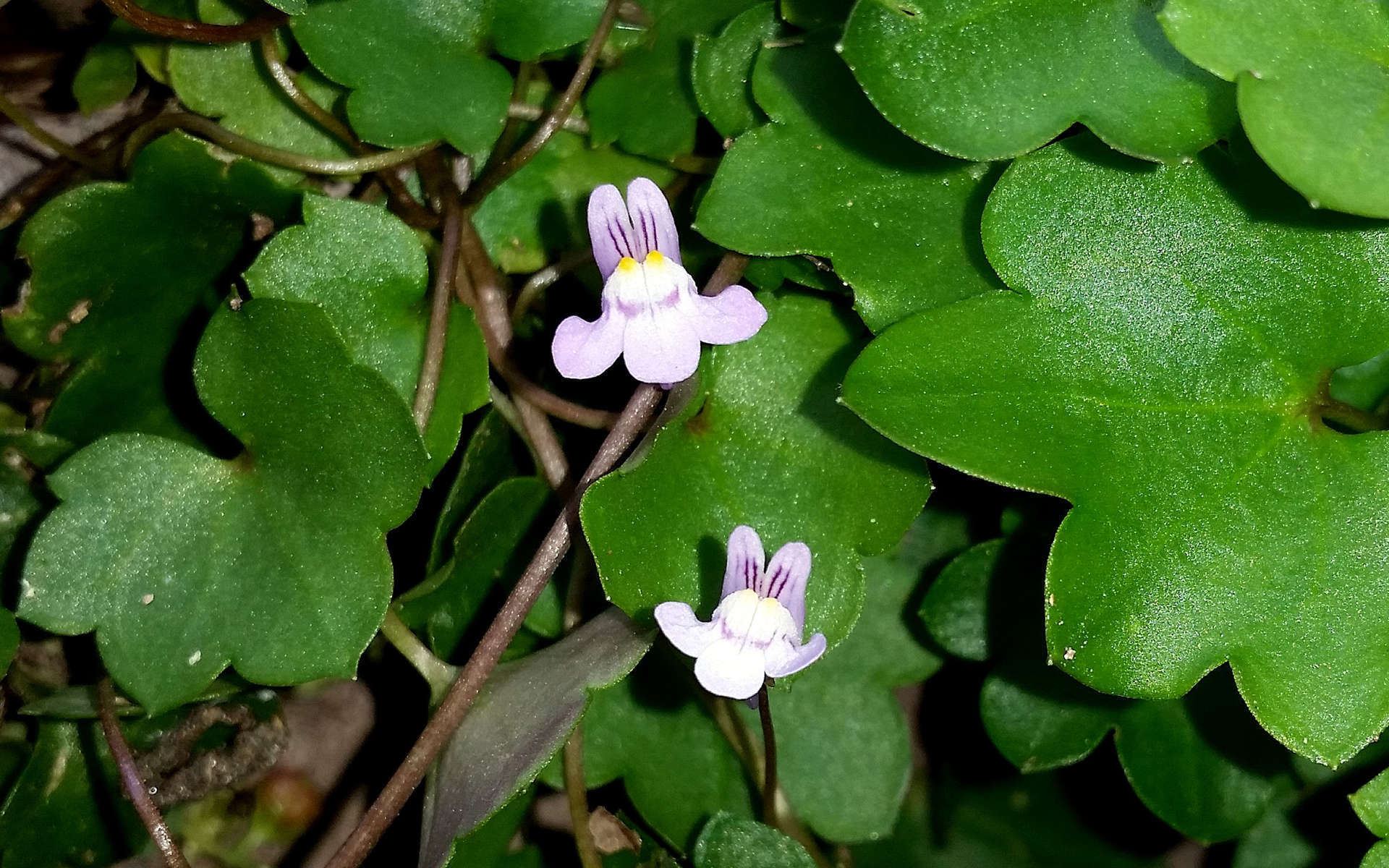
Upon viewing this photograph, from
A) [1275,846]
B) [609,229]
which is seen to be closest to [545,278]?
[609,229]

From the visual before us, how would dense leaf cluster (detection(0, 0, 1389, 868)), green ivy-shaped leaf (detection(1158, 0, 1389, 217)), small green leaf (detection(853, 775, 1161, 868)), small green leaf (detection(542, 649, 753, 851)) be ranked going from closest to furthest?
green ivy-shaped leaf (detection(1158, 0, 1389, 217)), dense leaf cluster (detection(0, 0, 1389, 868)), small green leaf (detection(542, 649, 753, 851)), small green leaf (detection(853, 775, 1161, 868))

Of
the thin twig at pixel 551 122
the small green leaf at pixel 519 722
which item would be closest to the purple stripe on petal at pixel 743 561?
the small green leaf at pixel 519 722

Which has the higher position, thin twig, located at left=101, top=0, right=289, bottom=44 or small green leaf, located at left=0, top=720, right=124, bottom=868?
thin twig, located at left=101, top=0, right=289, bottom=44

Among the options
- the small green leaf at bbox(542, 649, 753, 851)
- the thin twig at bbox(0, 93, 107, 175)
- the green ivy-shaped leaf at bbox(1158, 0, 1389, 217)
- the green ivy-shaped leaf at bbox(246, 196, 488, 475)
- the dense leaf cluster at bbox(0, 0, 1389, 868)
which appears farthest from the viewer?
the small green leaf at bbox(542, 649, 753, 851)

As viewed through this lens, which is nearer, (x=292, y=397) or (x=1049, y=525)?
(x=292, y=397)

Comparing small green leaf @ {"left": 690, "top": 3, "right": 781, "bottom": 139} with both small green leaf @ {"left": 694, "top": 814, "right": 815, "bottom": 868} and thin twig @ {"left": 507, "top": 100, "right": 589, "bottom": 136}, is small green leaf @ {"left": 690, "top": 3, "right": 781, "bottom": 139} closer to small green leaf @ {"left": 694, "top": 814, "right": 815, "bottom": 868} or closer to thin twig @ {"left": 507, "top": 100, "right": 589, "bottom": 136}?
thin twig @ {"left": 507, "top": 100, "right": 589, "bottom": 136}

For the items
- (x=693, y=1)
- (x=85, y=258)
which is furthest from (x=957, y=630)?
(x=85, y=258)

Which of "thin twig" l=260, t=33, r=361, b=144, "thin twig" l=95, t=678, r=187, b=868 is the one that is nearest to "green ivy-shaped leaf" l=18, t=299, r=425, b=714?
"thin twig" l=95, t=678, r=187, b=868

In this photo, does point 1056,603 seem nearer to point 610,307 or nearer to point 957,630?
point 957,630
